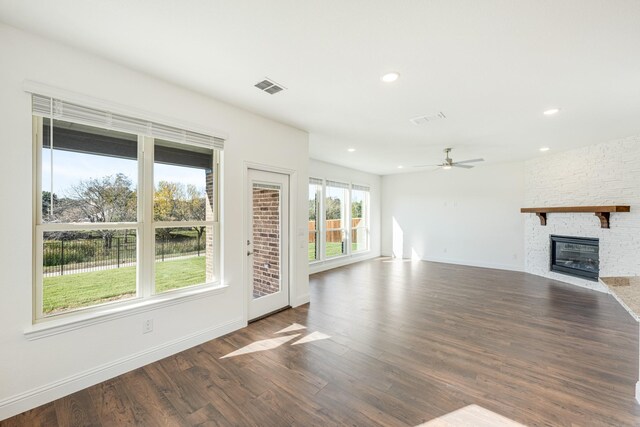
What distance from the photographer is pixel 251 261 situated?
3.68 m

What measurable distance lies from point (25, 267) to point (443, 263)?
821 centimetres

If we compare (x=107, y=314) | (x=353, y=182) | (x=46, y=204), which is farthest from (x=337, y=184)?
(x=46, y=204)

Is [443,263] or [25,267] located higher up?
[25,267]

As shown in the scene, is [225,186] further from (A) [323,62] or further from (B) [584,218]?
(B) [584,218]

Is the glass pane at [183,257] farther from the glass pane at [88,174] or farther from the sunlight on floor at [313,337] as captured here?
the sunlight on floor at [313,337]

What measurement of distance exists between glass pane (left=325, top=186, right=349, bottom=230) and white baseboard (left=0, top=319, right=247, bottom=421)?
4635mm

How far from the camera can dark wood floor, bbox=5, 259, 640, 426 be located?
2.00 metres

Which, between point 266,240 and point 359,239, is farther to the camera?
point 359,239

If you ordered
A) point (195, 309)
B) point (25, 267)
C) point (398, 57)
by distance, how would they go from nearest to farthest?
1. point (25, 267)
2. point (398, 57)
3. point (195, 309)

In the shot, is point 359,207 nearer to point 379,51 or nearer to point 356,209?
point 356,209

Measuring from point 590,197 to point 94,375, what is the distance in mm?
7892

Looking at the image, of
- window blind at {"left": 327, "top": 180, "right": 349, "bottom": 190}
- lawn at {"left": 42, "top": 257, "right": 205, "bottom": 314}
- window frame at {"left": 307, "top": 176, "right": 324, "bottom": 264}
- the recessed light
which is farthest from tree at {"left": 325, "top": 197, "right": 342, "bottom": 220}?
the recessed light

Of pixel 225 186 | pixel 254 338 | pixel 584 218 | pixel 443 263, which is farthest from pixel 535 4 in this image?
pixel 443 263

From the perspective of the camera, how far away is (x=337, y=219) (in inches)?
304
